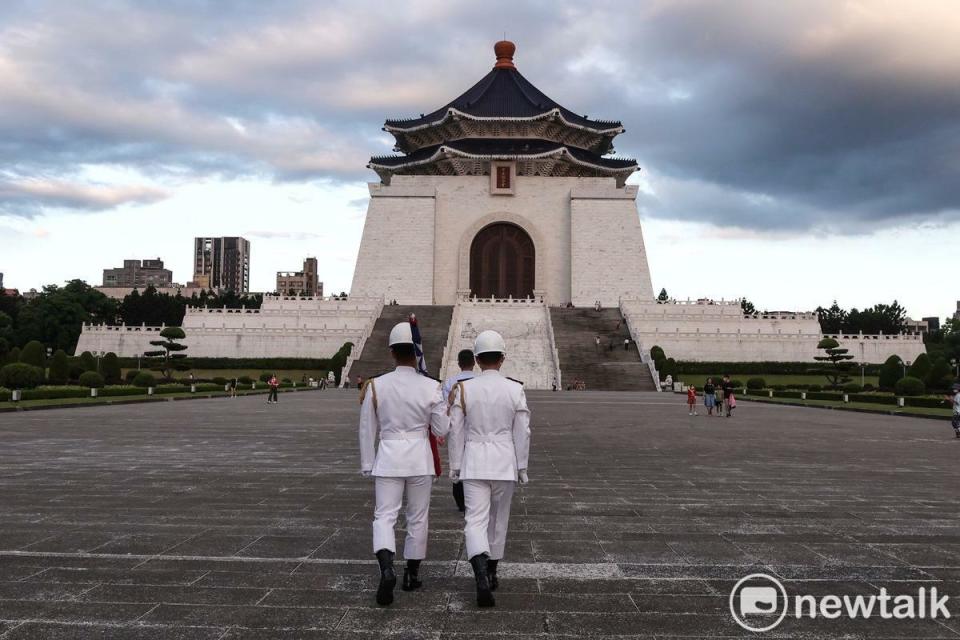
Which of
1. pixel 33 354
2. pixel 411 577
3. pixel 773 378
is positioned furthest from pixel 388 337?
pixel 411 577

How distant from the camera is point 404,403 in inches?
181

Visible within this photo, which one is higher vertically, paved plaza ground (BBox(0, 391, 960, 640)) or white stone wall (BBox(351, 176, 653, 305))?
white stone wall (BBox(351, 176, 653, 305))

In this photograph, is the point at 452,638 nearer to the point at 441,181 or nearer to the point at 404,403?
the point at 404,403

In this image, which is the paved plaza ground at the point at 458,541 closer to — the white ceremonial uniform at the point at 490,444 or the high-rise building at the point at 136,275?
the white ceremonial uniform at the point at 490,444

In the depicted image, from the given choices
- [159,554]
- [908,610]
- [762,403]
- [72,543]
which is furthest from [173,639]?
[762,403]

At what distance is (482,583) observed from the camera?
409 centimetres

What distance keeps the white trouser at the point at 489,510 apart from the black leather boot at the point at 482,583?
0.38 ft

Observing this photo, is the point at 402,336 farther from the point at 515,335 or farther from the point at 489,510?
the point at 515,335

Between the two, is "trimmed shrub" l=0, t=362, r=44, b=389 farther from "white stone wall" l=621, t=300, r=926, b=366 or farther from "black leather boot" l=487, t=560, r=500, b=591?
"black leather boot" l=487, t=560, r=500, b=591

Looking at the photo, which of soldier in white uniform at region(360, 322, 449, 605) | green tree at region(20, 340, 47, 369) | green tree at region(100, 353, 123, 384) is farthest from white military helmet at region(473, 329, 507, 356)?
green tree at region(100, 353, 123, 384)

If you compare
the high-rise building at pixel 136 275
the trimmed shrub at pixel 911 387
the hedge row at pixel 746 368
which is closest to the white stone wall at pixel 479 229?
the hedge row at pixel 746 368

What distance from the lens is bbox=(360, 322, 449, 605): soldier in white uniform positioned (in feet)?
14.6

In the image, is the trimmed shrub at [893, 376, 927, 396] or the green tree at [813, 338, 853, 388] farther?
the green tree at [813, 338, 853, 388]

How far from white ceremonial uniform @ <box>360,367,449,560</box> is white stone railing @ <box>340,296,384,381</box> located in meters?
30.0
